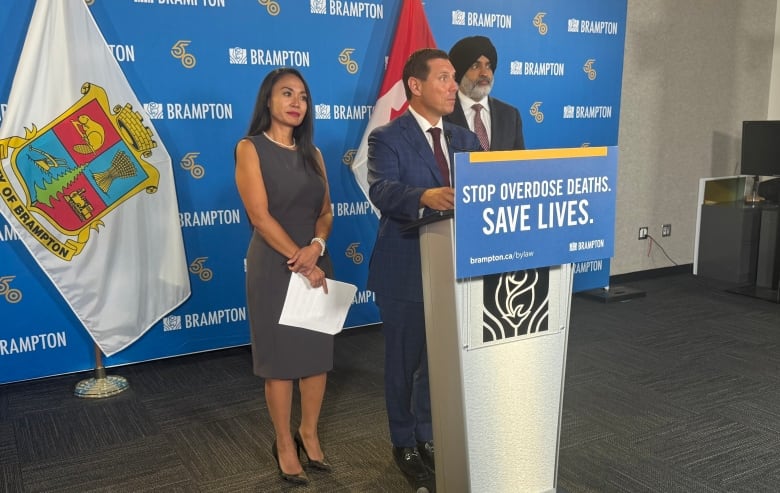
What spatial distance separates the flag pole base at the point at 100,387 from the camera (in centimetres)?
345

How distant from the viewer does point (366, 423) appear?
10.2 feet

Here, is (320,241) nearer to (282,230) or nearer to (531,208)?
(282,230)

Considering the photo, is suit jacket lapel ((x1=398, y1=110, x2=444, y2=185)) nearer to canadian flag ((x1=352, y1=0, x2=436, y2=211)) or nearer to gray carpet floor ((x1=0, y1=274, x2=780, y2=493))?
gray carpet floor ((x1=0, y1=274, x2=780, y2=493))

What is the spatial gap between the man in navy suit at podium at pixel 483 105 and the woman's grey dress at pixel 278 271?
43.9 inches

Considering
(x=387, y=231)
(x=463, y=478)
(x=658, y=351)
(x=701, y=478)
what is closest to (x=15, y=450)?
(x=387, y=231)

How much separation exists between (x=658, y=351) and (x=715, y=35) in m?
3.24

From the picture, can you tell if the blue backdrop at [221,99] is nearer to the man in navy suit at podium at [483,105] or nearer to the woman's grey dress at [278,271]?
the man in navy suit at podium at [483,105]

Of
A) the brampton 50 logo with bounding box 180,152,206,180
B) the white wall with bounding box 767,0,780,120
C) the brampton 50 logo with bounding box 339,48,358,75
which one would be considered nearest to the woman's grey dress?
the brampton 50 logo with bounding box 180,152,206,180

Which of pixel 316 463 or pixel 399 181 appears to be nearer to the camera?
pixel 399 181

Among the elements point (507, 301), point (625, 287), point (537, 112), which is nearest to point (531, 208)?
point (507, 301)

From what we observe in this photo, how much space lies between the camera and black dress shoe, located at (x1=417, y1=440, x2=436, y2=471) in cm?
254

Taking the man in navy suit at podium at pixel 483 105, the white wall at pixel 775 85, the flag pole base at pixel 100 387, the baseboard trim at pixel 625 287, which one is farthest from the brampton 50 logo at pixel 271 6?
the white wall at pixel 775 85

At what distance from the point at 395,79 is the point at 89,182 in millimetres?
1822

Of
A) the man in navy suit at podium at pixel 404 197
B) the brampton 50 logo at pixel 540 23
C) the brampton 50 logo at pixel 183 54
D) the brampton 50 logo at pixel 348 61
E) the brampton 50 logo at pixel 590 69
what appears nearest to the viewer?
the man in navy suit at podium at pixel 404 197
